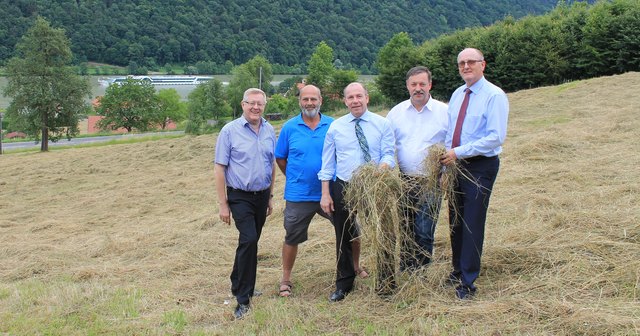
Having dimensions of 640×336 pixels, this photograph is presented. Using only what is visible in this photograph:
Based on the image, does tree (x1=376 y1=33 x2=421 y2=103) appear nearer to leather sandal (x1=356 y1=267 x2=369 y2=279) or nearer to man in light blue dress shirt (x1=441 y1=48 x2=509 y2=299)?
leather sandal (x1=356 y1=267 x2=369 y2=279)

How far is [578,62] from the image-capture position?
2347cm

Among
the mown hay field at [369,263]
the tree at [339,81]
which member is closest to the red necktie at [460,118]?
the mown hay field at [369,263]

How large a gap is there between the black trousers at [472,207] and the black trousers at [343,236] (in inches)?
32.1

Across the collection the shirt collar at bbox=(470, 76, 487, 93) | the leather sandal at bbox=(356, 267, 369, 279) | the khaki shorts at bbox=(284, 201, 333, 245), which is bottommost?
the leather sandal at bbox=(356, 267, 369, 279)

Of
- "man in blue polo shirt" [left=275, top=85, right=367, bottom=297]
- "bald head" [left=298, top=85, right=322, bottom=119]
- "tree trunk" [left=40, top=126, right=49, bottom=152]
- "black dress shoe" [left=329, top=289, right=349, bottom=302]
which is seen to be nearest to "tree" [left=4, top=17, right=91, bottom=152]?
"tree trunk" [left=40, top=126, right=49, bottom=152]

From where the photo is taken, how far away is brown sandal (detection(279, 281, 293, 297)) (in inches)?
191

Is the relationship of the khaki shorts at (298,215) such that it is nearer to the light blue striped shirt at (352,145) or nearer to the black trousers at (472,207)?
the light blue striped shirt at (352,145)

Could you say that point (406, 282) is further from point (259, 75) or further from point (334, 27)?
point (334, 27)

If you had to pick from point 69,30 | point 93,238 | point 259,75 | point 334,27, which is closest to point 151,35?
point 69,30

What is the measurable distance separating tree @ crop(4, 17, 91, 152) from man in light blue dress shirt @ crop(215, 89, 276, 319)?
31271 mm

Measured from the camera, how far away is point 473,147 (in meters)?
3.91

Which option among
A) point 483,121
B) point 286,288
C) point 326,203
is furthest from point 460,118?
point 286,288

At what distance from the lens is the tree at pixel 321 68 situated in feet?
189

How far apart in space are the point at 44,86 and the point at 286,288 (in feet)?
105
